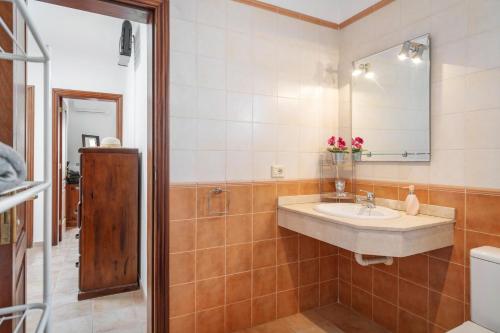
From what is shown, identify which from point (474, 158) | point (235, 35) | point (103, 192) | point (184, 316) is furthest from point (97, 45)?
point (474, 158)

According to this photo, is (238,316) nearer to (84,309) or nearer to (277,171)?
(277,171)

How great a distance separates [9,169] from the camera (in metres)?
0.58

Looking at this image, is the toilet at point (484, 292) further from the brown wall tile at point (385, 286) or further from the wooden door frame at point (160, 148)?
the wooden door frame at point (160, 148)

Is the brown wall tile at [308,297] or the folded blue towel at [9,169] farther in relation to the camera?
the brown wall tile at [308,297]

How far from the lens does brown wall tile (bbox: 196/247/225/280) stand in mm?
1866

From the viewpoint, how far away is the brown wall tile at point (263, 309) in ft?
6.75

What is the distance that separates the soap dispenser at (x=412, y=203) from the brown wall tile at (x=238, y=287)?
1.11m

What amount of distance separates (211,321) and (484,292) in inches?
59.0

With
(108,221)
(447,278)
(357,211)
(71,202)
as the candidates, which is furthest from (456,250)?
(71,202)

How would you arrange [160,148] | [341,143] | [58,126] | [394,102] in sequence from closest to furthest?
[160,148]
[394,102]
[341,143]
[58,126]

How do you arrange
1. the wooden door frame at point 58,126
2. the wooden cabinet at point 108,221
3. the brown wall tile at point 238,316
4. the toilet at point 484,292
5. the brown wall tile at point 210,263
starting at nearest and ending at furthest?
1. the toilet at point 484,292
2. the brown wall tile at point 210,263
3. the brown wall tile at point 238,316
4. the wooden cabinet at point 108,221
5. the wooden door frame at point 58,126

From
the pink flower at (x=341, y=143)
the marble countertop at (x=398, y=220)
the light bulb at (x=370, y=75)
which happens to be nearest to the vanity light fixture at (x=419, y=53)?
the light bulb at (x=370, y=75)

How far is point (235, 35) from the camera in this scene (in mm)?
1978

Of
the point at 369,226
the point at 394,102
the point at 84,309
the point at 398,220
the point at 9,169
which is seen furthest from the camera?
the point at 84,309
